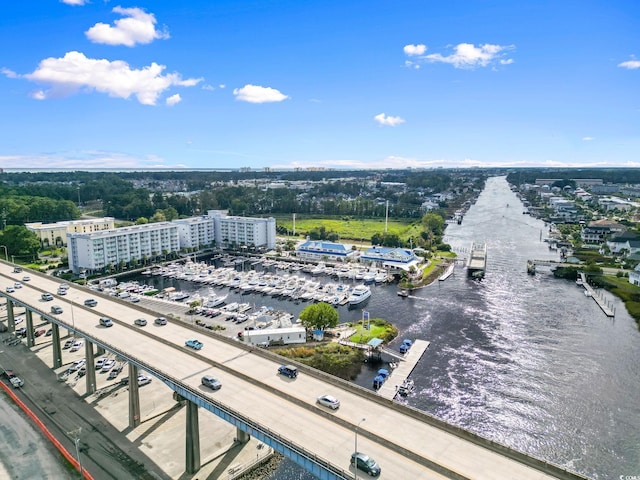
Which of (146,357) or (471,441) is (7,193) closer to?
(146,357)

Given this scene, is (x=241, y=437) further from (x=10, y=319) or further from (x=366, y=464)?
(x=10, y=319)

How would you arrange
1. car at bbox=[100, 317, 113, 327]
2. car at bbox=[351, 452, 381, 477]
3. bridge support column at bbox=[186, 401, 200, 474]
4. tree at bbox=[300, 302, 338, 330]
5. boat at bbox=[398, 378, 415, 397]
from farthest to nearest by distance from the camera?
tree at bbox=[300, 302, 338, 330] → boat at bbox=[398, 378, 415, 397] → car at bbox=[100, 317, 113, 327] → bridge support column at bbox=[186, 401, 200, 474] → car at bbox=[351, 452, 381, 477]

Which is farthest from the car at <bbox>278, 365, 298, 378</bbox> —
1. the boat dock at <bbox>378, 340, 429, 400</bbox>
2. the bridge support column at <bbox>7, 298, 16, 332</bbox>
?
the bridge support column at <bbox>7, 298, 16, 332</bbox>

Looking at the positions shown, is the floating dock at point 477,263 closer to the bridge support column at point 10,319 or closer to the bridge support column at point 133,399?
the bridge support column at point 133,399

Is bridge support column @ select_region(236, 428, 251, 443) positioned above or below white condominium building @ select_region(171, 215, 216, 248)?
below

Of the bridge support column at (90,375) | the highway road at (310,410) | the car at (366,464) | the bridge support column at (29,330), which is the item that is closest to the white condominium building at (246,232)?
the bridge support column at (29,330)

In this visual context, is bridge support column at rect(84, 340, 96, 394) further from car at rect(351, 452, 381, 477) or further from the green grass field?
the green grass field
